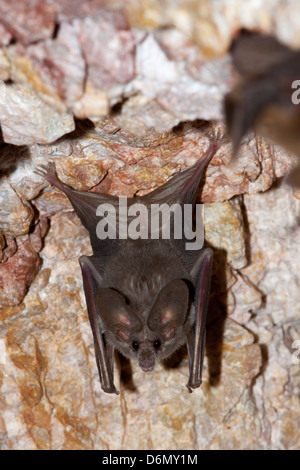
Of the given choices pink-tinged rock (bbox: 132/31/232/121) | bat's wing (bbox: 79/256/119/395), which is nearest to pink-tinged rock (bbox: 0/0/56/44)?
pink-tinged rock (bbox: 132/31/232/121)

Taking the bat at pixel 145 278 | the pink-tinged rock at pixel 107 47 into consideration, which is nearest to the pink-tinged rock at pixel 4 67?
the pink-tinged rock at pixel 107 47

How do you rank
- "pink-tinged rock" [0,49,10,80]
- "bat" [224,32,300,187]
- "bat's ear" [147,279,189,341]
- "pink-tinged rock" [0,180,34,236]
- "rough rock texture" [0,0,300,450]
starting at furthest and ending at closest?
"pink-tinged rock" [0,180,34,236], "rough rock texture" [0,0,300,450], "bat's ear" [147,279,189,341], "pink-tinged rock" [0,49,10,80], "bat" [224,32,300,187]

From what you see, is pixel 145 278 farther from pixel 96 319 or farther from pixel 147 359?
pixel 147 359

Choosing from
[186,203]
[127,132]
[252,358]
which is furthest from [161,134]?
[252,358]

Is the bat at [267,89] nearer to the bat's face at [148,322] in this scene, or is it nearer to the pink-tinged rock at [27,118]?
the pink-tinged rock at [27,118]

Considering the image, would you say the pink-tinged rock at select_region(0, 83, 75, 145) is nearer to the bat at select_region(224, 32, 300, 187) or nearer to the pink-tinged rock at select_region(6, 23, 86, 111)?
the pink-tinged rock at select_region(6, 23, 86, 111)

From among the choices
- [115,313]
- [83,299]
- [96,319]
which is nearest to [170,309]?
[115,313]
